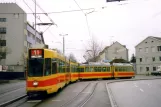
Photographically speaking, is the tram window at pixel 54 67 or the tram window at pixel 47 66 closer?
the tram window at pixel 47 66

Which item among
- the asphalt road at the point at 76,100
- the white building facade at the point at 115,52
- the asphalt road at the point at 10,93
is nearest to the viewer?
the asphalt road at the point at 76,100

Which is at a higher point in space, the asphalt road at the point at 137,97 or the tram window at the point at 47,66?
the tram window at the point at 47,66

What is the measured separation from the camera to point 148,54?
283ft

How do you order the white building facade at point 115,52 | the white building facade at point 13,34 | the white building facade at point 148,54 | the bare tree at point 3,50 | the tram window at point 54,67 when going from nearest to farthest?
the tram window at point 54,67, the bare tree at point 3,50, the white building facade at point 13,34, the white building facade at point 148,54, the white building facade at point 115,52

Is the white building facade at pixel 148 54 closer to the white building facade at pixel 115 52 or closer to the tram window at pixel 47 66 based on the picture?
the white building facade at pixel 115 52

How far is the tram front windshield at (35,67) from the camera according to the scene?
1720cm

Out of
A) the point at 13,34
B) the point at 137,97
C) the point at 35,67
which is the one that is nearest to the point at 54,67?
the point at 35,67

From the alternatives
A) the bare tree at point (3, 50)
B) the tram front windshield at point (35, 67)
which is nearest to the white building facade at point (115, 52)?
the bare tree at point (3, 50)

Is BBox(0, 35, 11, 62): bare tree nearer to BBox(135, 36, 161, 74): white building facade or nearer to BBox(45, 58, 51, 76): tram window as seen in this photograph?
BBox(45, 58, 51, 76): tram window

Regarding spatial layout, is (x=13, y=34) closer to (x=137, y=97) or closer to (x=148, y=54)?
(x=148, y=54)

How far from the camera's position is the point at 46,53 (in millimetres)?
17734

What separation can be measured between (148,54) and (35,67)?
7278 centimetres

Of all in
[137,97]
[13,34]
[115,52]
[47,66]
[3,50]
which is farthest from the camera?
[115,52]

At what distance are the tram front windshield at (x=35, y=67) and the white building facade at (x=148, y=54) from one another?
226 feet
